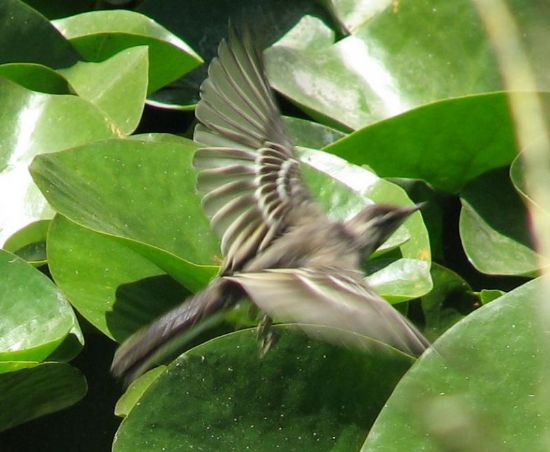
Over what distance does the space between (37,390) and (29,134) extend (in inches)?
15.5

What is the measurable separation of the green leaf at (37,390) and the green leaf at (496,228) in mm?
499

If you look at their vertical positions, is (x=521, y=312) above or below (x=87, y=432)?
above

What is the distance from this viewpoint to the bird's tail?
1.29m

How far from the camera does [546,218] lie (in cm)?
153

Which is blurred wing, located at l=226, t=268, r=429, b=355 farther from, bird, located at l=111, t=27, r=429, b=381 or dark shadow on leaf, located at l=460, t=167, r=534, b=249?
dark shadow on leaf, located at l=460, t=167, r=534, b=249

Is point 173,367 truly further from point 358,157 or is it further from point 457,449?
point 358,157

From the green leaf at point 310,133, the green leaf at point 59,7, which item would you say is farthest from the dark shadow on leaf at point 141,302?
the green leaf at point 59,7

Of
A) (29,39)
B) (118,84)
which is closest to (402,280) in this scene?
(118,84)

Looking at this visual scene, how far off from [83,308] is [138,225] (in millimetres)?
114

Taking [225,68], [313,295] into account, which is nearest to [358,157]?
[225,68]

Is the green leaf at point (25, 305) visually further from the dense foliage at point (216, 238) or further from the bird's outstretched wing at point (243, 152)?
the bird's outstretched wing at point (243, 152)

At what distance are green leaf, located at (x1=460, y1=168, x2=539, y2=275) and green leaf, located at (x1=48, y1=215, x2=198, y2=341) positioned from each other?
365mm

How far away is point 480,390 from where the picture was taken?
125 cm

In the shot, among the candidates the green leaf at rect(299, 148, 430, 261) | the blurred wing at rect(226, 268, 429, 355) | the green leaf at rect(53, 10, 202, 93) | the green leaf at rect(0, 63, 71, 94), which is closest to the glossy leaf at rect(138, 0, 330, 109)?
the green leaf at rect(53, 10, 202, 93)
